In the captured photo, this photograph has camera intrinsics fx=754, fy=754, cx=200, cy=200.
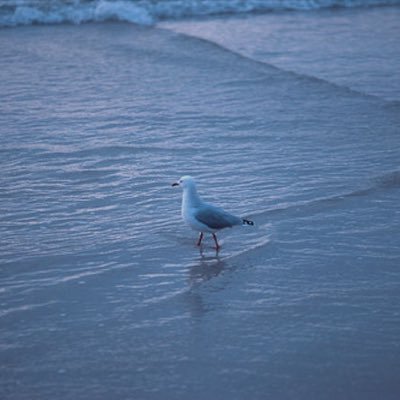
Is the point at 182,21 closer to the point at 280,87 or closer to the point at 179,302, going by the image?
the point at 280,87

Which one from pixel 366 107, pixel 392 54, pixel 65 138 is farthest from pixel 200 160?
pixel 392 54

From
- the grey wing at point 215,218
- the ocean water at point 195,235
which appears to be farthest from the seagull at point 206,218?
the ocean water at point 195,235

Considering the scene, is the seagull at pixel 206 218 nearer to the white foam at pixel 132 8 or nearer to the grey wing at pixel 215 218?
the grey wing at pixel 215 218

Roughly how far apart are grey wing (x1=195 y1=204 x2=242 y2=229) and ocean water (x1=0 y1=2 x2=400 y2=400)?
0.84 ft

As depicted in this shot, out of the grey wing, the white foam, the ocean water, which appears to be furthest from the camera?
the white foam

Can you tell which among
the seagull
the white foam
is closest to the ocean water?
the seagull

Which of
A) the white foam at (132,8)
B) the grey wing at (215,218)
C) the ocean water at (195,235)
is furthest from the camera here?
→ the white foam at (132,8)

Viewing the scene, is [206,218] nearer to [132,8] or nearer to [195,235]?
[195,235]

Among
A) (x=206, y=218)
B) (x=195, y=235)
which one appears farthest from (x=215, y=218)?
(x=195, y=235)

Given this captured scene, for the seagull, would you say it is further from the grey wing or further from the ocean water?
the ocean water

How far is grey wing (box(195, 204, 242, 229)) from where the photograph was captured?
269 inches

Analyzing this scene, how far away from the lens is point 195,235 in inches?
288

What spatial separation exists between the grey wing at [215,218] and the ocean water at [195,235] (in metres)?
0.25

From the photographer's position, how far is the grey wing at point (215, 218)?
22.4 ft
